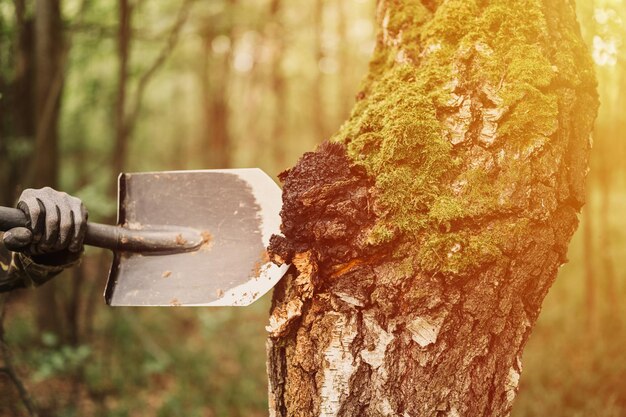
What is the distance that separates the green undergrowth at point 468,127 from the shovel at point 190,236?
Result: 0.49 m

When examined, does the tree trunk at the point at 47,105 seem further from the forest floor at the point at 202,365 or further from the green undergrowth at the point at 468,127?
the green undergrowth at the point at 468,127

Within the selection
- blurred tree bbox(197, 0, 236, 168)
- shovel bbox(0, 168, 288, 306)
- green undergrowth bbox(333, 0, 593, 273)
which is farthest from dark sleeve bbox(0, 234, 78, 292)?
blurred tree bbox(197, 0, 236, 168)

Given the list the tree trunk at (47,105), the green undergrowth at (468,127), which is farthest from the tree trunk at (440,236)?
the tree trunk at (47,105)

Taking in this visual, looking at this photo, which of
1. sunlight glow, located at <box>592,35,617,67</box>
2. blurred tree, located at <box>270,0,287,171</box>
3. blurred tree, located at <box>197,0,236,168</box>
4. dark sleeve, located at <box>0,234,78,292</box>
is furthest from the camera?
blurred tree, located at <box>270,0,287,171</box>

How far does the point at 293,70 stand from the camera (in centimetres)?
1441

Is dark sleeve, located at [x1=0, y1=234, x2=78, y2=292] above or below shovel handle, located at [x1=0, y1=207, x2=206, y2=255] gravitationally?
below

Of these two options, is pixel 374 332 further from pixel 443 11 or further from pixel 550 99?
pixel 443 11

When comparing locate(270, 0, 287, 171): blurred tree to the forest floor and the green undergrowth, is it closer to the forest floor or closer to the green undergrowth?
the forest floor

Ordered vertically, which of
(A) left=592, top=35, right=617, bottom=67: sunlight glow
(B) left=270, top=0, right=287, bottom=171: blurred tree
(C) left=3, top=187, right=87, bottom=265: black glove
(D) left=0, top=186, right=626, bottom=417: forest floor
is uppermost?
(A) left=592, top=35, right=617, bottom=67: sunlight glow

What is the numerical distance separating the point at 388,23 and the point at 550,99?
2.25 ft

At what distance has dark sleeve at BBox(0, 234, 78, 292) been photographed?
1.74 m

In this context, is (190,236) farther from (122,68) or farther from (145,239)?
(122,68)

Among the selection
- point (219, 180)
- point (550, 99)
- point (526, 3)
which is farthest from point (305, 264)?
point (526, 3)

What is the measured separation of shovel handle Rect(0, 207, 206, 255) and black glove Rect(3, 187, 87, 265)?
0.34ft
